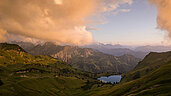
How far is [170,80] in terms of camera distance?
6875 centimetres

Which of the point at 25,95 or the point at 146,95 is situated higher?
the point at 146,95

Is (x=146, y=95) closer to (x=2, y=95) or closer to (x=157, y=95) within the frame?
(x=157, y=95)

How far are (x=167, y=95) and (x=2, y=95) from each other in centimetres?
12136

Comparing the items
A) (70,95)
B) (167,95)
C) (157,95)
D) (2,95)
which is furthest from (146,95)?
(70,95)

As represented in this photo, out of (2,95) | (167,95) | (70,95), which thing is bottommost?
(70,95)

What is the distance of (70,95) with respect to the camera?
198 meters

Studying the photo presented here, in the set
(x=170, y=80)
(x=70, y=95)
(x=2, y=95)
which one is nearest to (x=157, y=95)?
(x=170, y=80)

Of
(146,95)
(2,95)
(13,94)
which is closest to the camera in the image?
(146,95)

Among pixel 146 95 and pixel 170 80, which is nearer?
pixel 146 95

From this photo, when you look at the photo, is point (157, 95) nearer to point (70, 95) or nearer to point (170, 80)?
point (170, 80)

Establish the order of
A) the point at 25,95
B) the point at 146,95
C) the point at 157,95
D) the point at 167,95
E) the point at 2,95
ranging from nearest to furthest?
the point at 167,95
the point at 157,95
the point at 146,95
the point at 2,95
the point at 25,95

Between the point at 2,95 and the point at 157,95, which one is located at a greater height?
the point at 157,95

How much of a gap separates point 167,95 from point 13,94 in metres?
125

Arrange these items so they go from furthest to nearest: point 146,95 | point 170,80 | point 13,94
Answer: point 13,94 < point 170,80 < point 146,95
